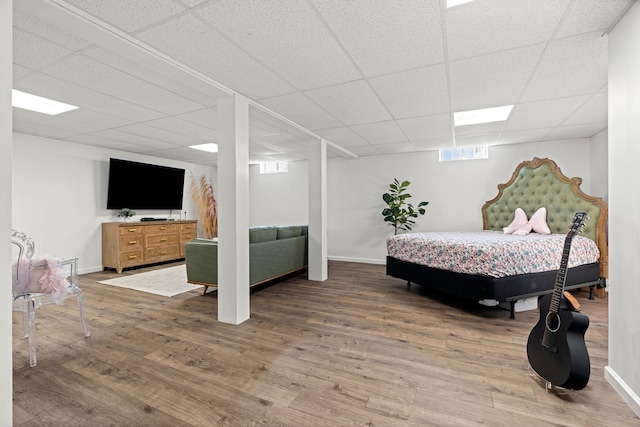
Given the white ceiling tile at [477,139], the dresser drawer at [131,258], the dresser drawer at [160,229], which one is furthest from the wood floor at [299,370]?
the white ceiling tile at [477,139]

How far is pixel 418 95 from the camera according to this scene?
294cm

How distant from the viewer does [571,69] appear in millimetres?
2383

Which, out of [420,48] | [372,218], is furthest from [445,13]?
[372,218]

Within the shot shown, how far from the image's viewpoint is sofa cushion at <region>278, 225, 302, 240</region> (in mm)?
4570

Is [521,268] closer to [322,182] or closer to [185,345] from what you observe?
[322,182]

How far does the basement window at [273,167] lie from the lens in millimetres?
7183

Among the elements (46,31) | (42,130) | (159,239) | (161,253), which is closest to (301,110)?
(46,31)

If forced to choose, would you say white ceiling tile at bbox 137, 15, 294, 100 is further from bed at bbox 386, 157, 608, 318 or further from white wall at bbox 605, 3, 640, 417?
bed at bbox 386, 157, 608, 318

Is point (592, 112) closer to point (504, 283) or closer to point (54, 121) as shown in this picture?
point (504, 283)

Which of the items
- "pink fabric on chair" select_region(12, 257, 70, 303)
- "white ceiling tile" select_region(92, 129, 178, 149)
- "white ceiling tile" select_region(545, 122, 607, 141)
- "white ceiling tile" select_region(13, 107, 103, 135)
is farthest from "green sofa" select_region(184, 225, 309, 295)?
"white ceiling tile" select_region(545, 122, 607, 141)

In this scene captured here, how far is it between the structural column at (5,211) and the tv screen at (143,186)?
5018 millimetres

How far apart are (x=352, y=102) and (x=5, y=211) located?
285 cm

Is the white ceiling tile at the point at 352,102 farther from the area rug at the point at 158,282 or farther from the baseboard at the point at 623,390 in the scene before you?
the area rug at the point at 158,282

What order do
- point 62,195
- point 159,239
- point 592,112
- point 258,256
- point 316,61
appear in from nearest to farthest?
1. point 316,61
2. point 592,112
3. point 258,256
4. point 62,195
5. point 159,239
